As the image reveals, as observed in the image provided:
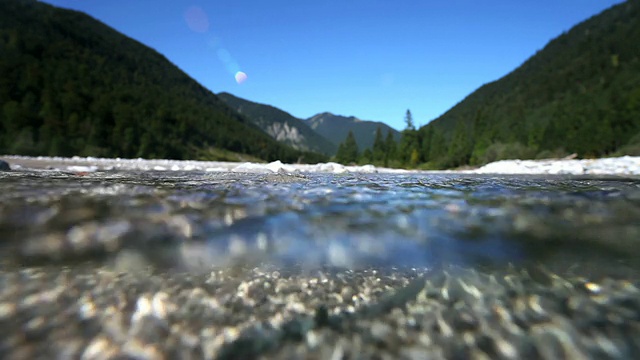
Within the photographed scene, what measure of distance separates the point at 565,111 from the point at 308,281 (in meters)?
112

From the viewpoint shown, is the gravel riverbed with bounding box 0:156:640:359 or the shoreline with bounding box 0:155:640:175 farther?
the shoreline with bounding box 0:155:640:175

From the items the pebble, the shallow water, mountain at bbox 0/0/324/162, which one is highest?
mountain at bbox 0/0/324/162

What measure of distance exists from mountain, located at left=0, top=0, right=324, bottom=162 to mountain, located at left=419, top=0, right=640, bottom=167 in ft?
231

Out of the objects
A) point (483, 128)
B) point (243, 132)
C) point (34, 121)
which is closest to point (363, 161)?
point (483, 128)

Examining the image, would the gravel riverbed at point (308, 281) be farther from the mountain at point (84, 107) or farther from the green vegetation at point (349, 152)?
the green vegetation at point (349, 152)

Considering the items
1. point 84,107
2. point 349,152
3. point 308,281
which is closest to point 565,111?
point 349,152

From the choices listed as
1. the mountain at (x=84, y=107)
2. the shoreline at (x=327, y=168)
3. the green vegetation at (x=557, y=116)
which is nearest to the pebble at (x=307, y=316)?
the shoreline at (x=327, y=168)

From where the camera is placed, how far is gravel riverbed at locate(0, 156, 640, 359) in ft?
3.71

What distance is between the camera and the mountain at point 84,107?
64950 mm

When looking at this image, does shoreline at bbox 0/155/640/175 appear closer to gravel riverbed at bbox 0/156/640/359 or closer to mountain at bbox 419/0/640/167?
gravel riverbed at bbox 0/156/640/359

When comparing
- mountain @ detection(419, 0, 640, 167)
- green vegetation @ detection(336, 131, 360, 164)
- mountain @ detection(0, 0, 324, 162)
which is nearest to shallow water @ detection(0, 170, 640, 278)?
mountain @ detection(419, 0, 640, 167)

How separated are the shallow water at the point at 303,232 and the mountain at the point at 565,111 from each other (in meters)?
59.1

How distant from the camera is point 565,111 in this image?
293 ft

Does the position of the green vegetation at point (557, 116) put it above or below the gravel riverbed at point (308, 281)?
above
